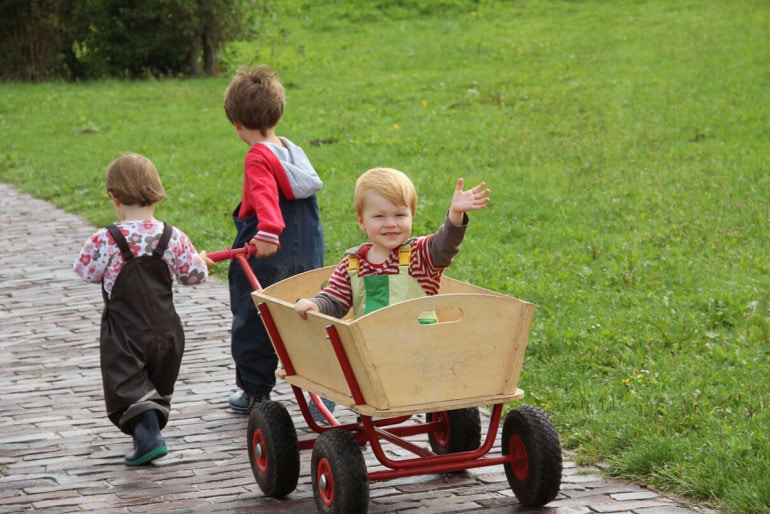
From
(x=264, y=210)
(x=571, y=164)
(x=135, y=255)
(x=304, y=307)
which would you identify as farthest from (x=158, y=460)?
(x=571, y=164)

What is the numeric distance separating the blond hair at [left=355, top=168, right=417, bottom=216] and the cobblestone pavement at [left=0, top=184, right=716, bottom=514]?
1.22 m

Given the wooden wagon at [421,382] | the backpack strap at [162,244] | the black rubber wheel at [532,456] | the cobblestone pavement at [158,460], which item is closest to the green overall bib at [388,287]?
the wooden wagon at [421,382]

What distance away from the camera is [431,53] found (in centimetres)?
2347

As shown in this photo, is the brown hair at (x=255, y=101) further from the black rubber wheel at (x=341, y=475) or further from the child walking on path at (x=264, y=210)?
the black rubber wheel at (x=341, y=475)

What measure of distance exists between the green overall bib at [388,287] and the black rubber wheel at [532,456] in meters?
0.56

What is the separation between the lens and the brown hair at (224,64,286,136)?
5844 millimetres

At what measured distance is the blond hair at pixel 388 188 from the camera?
4.75 metres

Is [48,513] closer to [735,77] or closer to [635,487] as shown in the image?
[635,487]

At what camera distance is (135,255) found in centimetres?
534

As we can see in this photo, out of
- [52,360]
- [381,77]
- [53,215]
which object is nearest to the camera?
[52,360]

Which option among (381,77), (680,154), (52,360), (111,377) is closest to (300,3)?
(381,77)

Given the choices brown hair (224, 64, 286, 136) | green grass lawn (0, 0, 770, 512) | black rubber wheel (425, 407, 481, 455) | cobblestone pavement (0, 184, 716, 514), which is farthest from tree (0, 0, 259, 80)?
black rubber wheel (425, 407, 481, 455)

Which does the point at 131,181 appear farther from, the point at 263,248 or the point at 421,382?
the point at 421,382

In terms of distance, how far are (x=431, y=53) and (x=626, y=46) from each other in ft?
12.8
